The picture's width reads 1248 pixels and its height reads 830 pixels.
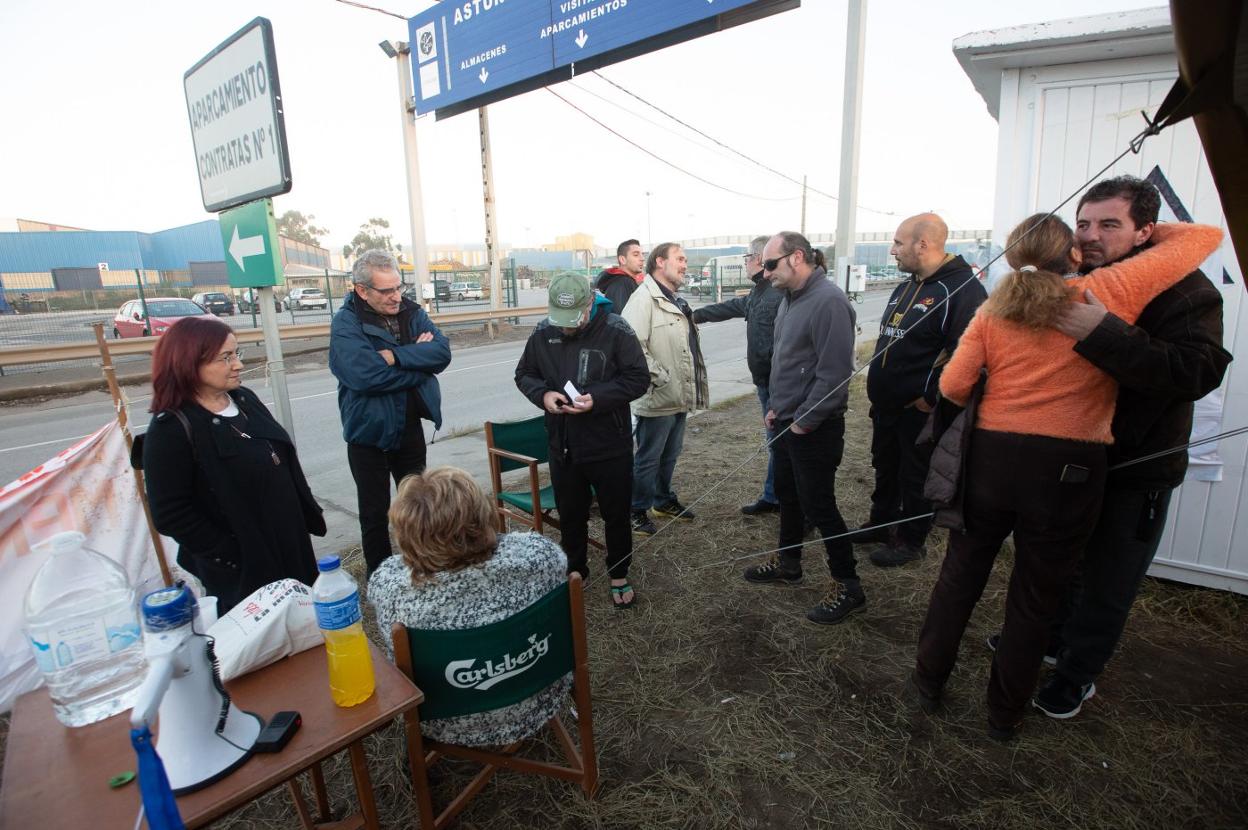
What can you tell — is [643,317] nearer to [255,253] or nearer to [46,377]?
[255,253]

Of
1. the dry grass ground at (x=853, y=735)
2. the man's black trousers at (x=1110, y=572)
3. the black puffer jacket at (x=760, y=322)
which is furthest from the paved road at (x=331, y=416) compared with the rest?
the man's black trousers at (x=1110, y=572)

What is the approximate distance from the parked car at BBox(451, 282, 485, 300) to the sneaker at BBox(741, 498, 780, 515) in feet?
84.8

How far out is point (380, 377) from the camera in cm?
301

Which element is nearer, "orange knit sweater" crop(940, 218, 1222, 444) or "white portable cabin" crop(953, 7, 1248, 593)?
"orange knit sweater" crop(940, 218, 1222, 444)

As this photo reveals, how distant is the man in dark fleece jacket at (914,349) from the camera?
3084 millimetres

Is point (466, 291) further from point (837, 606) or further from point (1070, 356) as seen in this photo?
point (1070, 356)

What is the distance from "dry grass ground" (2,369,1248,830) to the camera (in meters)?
2.02

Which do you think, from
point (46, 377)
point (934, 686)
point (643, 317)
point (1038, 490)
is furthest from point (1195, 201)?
point (46, 377)

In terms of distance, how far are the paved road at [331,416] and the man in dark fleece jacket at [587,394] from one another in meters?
1.97

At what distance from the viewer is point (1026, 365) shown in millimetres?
1916

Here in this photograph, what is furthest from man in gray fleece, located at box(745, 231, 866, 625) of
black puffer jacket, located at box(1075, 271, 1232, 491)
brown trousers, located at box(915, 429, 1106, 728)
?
black puffer jacket, located at box(1075, 271, 1232, 491)

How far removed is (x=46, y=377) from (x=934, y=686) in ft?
50.2

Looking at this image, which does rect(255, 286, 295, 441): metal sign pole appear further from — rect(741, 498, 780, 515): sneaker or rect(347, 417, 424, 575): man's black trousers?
rect(741, 498, 780, 515): sneaker

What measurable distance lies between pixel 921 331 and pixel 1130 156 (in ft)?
4.13
